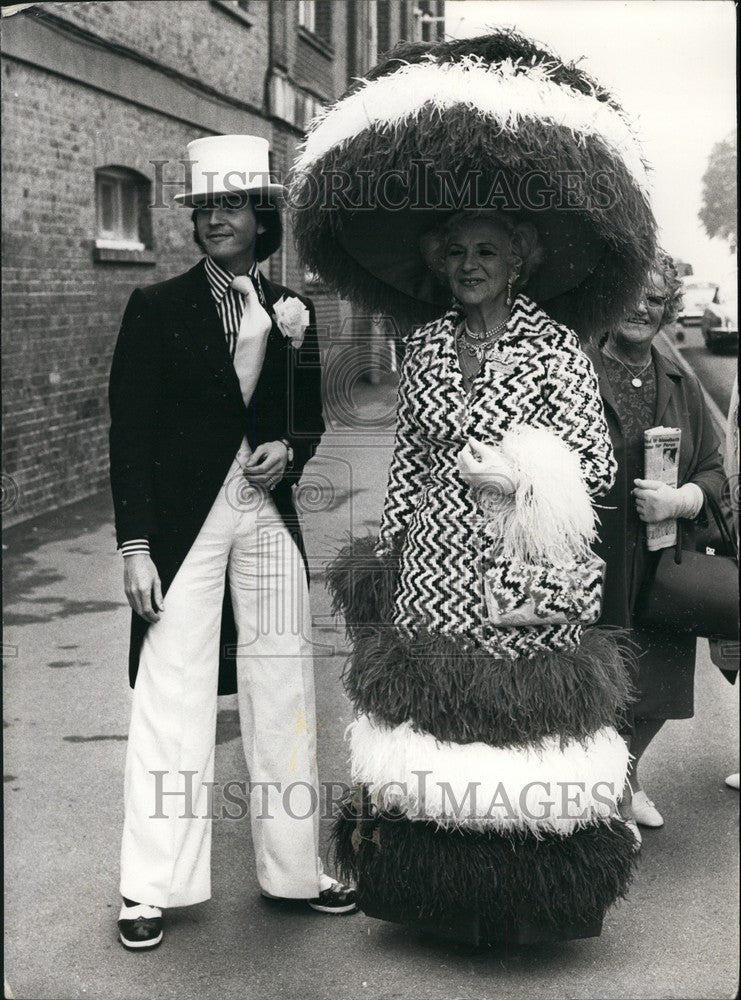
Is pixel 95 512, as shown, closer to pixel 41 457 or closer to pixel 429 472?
pixel 41 457

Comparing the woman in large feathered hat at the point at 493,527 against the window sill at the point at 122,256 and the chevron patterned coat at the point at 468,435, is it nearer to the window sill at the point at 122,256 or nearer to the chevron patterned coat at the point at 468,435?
the chevron patterned coat at the point at 468,435

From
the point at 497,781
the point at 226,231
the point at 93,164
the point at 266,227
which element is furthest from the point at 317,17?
the point at 497,781

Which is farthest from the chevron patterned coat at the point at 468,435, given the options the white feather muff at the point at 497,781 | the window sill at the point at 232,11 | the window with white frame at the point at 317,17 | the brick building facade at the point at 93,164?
the window sill at the point at 232,11

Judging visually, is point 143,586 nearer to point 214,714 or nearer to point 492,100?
point 214,714

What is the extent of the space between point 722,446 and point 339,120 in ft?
5.85

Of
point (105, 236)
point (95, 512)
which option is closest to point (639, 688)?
point (95, 512)

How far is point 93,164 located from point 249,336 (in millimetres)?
5744

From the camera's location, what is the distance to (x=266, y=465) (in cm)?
331

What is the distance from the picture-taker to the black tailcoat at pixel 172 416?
3.24 metres

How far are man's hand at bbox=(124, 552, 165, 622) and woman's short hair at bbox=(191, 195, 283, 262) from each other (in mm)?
890

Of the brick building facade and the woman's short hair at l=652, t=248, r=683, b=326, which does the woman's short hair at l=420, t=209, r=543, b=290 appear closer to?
the woman's short hair at l=652, t=248, r=683, b=326

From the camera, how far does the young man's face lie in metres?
3.27

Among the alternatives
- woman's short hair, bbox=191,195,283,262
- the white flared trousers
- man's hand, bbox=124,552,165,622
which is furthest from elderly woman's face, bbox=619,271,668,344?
man's hand, bbox=124,552,165,622

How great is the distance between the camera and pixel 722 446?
4.01 m
